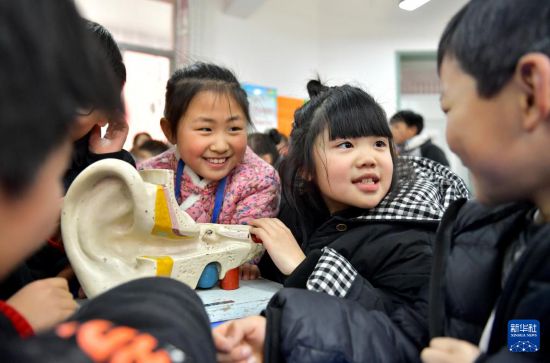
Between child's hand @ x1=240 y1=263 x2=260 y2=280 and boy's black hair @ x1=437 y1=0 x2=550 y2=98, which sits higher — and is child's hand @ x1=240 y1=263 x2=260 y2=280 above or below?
below

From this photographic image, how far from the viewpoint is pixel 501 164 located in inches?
17.7

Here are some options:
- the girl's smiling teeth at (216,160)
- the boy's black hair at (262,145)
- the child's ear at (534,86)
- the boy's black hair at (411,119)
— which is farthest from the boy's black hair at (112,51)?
the boy's black hair at (411,119)

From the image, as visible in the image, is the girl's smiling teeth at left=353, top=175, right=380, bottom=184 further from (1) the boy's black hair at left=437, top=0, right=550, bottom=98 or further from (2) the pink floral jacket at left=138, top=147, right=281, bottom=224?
(1) the boy's black hair at left=437, top=0, right=550, bottom=98

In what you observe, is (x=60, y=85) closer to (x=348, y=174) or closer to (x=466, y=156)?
(x=466, y=156)

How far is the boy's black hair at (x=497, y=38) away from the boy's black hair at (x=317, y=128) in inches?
17.0

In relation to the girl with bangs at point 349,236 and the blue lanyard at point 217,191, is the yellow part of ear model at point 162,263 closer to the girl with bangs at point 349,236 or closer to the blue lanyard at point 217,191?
the girl with bangs at point 349,236

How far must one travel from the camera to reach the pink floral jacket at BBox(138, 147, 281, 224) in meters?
1.01

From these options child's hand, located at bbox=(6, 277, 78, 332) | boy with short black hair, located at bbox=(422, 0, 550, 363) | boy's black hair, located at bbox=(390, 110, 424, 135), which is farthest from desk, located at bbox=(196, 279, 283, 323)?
boy's black hair, located at bbox=(390, 110, 424, 135)

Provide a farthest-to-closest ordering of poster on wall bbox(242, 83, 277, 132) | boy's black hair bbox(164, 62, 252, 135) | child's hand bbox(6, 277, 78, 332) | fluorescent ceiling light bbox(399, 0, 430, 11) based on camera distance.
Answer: poster on wall bbox(242, 83, 277, 132), fluorescent ceiling light bbox(399, 0, 430, 11), boy's black hair bbox(164, 62, 252, 135), child's hand bbox(6, 277, 78, 332)

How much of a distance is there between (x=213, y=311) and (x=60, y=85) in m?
0.46

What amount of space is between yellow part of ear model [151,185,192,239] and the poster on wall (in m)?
3.03

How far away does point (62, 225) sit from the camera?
2.06 feet

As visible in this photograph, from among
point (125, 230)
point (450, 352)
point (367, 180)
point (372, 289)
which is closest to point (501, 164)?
point (450, 352)

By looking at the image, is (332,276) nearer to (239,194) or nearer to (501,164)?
(501,164)
